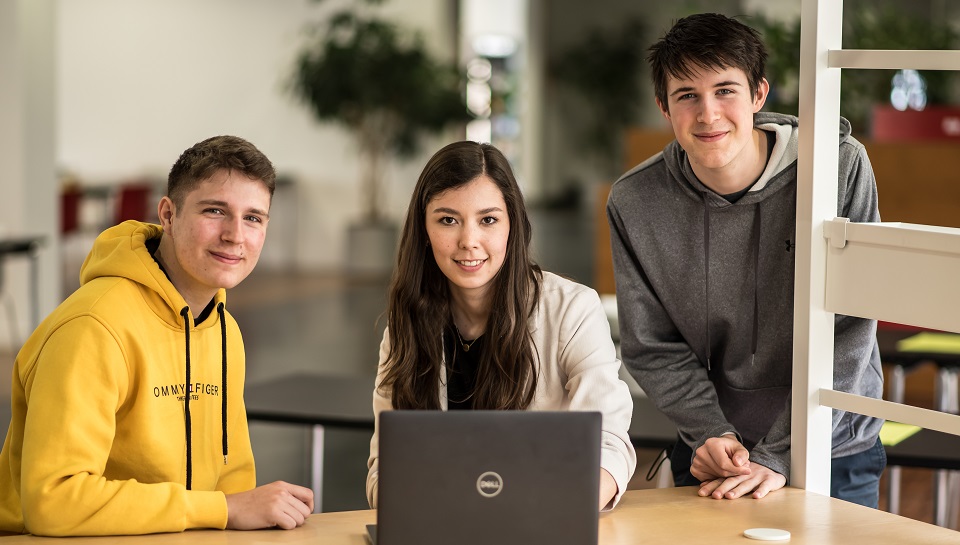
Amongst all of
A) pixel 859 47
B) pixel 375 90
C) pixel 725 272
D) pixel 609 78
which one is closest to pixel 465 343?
pixel 725 272

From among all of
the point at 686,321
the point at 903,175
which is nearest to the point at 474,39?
the point at 903,175

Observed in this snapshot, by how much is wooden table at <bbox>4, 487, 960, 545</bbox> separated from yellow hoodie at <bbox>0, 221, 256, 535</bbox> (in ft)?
0.17

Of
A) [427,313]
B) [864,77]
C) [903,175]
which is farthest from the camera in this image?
[864,77]

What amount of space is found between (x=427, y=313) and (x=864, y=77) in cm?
646

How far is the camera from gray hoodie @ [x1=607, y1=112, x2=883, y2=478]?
2221 millimetres

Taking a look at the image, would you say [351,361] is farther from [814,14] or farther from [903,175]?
[814,14]

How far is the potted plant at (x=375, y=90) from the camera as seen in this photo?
34.5ft

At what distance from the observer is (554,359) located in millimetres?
2115

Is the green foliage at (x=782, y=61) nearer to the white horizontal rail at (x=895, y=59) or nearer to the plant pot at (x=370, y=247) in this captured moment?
the white horizontal rail at (x=895, y=59)

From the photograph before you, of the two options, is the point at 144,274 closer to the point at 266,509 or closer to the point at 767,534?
the point at 266,509

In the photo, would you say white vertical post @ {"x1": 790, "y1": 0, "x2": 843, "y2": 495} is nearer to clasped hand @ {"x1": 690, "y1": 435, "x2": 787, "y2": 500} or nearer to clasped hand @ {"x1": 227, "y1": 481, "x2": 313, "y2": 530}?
clasped hand @ {"x1": 690, "y1": 435, "x2": 787, "y2": 500}

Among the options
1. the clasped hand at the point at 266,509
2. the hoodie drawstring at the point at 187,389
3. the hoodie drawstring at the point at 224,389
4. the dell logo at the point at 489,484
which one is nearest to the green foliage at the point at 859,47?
the hoodie drawstring at the point at 224,389

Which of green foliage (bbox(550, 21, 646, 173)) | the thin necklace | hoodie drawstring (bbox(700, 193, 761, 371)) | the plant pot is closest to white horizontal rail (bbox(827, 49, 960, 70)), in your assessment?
hoodie drawstring (bbox(700, 193, 761, 371))

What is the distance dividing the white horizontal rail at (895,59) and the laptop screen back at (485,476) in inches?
31.6
